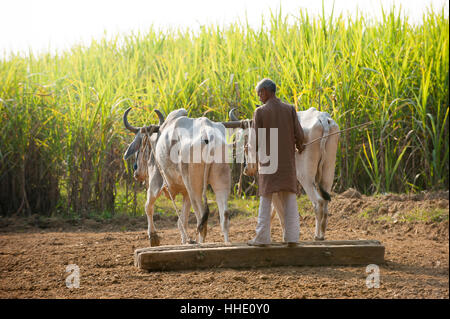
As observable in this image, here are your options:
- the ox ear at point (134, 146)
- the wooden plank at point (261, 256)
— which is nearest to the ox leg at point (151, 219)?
the ox ear at point (134, 146)

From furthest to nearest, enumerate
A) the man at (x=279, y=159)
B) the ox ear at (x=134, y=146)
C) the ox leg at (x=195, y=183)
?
the ox ear at (x=134, y=146) < the ox leg at (x=195, y=183) < the man at (x=279, y=159)

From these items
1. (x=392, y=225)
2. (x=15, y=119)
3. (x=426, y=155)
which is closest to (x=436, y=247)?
(x=392, y=225)

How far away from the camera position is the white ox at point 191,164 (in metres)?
5.43

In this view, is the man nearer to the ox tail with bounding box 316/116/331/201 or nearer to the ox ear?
the ox tail with bounding box 316/116/331/201

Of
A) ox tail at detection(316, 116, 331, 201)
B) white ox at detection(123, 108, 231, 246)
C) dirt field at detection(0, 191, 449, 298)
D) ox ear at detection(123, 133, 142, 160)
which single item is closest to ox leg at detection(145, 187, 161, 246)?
white ox at detection(123, 108, 231, 246)

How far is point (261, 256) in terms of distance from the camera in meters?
5.05

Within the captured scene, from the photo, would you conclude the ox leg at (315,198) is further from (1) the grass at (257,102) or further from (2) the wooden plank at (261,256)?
(1) the grass at (257,102)

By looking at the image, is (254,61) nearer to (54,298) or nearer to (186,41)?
(186,41)

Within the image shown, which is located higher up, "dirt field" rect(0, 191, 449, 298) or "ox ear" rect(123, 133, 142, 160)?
"ox ear" rect(123, 133, 142, 160)

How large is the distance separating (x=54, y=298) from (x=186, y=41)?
9005 millimetres

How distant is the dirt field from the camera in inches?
176

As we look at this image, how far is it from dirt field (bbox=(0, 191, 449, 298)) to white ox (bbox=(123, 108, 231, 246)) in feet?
2.24

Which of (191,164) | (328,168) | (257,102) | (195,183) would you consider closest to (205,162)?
(191,164)

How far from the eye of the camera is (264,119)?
487 cm
